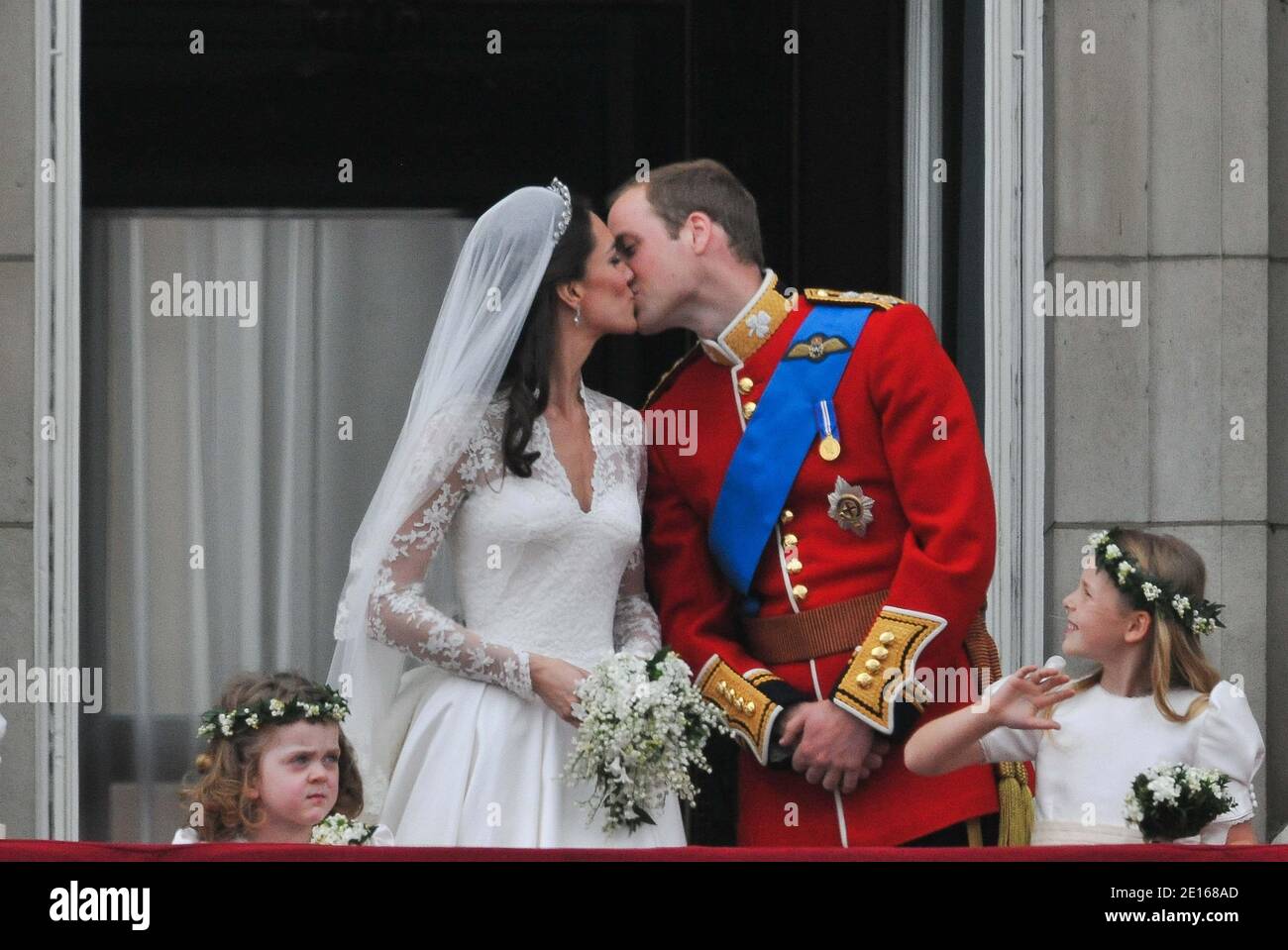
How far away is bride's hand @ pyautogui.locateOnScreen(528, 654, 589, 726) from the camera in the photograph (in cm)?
600

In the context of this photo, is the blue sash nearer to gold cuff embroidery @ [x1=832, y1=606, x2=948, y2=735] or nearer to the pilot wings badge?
the pilot wings badge

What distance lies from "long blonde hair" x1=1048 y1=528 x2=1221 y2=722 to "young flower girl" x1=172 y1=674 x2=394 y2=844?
1.63 meters

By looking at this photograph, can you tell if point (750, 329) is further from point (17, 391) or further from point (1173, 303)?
point (17, 391)

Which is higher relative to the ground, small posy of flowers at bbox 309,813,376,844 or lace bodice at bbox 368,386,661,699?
lace bodice at bbox 368,386,661,699

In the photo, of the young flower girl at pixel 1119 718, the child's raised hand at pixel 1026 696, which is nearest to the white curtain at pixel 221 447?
the young flower girl at pixel 1119 718

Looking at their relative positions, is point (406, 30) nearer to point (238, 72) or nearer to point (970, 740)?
point (238, 72)

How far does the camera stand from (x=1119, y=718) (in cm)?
600

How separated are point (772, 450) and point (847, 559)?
316 millimetres

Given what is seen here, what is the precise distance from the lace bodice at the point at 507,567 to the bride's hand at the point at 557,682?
33 mm

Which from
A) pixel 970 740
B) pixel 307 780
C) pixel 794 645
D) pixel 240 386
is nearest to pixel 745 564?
pixel 794 645

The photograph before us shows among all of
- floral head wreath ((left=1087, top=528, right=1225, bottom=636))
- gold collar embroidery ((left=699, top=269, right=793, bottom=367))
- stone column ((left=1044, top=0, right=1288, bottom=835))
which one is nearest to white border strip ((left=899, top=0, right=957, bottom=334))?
stone column ((left=1044, top=0, right=1288, bottom=835))

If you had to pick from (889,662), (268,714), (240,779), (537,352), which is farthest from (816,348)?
(240,779)

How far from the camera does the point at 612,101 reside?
7.18m
